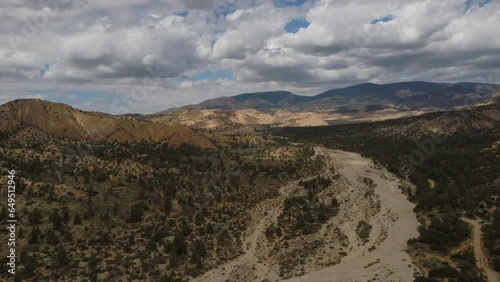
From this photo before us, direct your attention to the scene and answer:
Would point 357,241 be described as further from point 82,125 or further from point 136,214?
point 82,125

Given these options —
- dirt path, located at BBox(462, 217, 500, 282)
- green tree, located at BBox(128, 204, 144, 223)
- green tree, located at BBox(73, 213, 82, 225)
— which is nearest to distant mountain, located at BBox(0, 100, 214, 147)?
green tree, located at BBox(128, 204, 144, 223)

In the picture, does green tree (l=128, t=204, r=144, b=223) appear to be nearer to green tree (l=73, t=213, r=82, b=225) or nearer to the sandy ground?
green tree (l=73, t=213, r=82, b=225)

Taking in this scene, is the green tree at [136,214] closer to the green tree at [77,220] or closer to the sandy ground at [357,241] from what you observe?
the green tree at [77,220]

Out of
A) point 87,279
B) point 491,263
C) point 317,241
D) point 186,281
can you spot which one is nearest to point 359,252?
point 317,241

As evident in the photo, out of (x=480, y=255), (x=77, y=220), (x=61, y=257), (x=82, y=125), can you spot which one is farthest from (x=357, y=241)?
(x=82, y=125)

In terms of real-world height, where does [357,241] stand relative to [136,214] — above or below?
below
